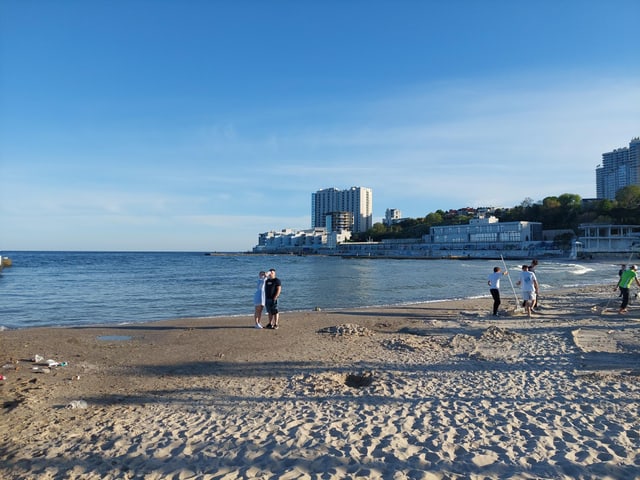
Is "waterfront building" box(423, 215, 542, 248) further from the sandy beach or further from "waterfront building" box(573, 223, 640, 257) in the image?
the sandy beach

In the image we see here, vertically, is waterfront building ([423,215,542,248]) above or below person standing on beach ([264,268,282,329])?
above

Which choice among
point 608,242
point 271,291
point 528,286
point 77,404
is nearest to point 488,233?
point 608,242

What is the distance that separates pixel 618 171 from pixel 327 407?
20321 centimetres

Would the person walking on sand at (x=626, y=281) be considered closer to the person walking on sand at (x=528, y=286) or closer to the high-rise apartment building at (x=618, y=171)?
the person walking on sand at (x=528, y=286)

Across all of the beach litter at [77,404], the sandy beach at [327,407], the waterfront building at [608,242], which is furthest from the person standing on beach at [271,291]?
the waterfront building at [608,242]

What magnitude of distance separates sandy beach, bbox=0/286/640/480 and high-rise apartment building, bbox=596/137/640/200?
176 m

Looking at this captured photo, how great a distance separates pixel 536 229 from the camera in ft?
427

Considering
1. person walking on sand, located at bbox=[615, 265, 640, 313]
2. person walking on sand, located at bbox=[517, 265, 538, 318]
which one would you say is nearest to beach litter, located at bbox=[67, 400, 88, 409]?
person walking on sand, located at bbox=[517, 265, 538, 318]

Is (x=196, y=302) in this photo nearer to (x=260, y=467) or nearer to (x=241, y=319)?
(x=241, y=319)

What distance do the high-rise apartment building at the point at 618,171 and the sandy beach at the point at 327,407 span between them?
17597cm

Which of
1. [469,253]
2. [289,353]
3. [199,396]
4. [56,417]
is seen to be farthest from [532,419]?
[469,253]

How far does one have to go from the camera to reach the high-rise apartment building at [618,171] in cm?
16225

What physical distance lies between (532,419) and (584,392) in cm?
146

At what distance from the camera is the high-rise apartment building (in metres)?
162
